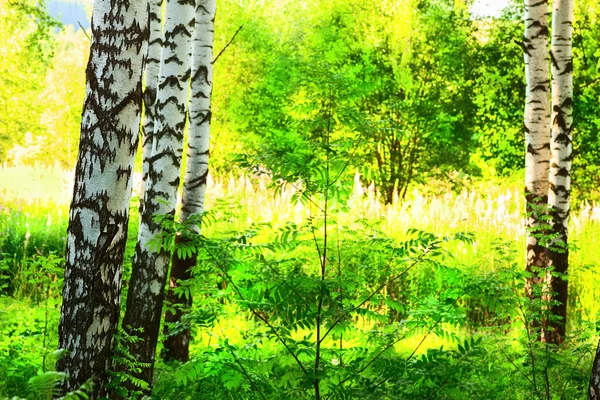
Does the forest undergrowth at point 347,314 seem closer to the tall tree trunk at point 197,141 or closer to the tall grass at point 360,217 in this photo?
the tall grass at point 360,217

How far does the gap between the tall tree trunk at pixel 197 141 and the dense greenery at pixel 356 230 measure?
227mm

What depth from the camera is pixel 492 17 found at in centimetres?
1309

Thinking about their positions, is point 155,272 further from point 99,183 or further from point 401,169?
point 401,169

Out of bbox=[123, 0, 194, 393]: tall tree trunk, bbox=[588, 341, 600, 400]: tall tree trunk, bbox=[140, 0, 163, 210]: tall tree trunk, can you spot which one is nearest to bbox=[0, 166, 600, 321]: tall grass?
bbox=[140, 0, 163, 210]: tall tree trunk

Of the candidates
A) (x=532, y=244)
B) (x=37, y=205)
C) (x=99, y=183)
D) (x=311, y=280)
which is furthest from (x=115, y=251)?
(x=37, y=205)

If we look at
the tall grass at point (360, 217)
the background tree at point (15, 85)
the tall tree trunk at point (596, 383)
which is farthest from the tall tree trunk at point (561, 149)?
the background tree at point (15, 85)

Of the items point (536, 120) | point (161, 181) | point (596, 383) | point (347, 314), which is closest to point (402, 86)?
point (536, 120)

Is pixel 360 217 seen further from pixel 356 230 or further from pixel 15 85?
pixel 15 85

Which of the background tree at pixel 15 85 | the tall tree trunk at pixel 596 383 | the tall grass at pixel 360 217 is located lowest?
the tall tree trunk at pixel 596 383

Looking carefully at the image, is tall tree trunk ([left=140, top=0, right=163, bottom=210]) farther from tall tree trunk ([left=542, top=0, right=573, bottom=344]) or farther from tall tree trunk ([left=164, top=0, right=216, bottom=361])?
tall tree trunk ([left=542, top=0, right=573, bottom=344])

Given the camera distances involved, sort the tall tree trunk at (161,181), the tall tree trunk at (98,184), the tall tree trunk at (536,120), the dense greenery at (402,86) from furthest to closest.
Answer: the dense greenery at (402,86) → the tall tree trunk at (536,120) → the tall tree trunk at (161,181) → the tall tree trunk at (98,184)

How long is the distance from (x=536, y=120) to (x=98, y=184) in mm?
4584

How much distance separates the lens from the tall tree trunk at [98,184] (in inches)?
137

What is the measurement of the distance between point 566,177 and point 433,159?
906 cm
